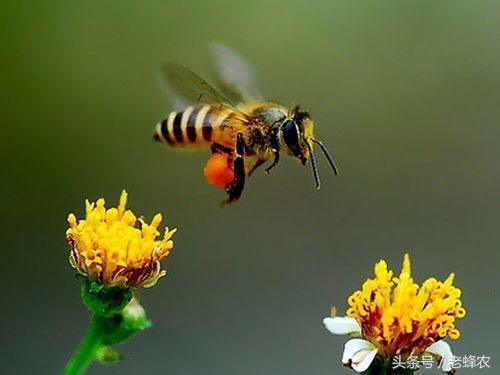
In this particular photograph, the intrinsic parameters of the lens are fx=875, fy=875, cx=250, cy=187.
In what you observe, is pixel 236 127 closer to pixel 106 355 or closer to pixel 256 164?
pixel 256 164

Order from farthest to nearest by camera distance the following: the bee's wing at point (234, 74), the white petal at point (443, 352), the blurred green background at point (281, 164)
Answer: the blurred green background at point (281, 164) < the bee's wing at point (234, 74) < the white petal at point (443, 352)

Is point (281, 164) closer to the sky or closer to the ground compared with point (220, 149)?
closer to the sky

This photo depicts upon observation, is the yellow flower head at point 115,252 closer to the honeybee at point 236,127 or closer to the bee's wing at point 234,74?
the honeybee at point 236,127

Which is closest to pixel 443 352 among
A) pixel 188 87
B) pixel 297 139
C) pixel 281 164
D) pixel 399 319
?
pixel 399 319

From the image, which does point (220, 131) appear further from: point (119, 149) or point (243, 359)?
point (119, 149)

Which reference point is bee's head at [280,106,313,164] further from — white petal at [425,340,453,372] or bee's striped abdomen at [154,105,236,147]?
white petal at [425,340,453,372]

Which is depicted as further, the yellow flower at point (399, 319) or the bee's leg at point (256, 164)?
the bee's leg at point (256, 164)

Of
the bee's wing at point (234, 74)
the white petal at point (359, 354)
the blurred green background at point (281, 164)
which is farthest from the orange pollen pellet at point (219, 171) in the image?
the blurred green background at point (281, 164)
